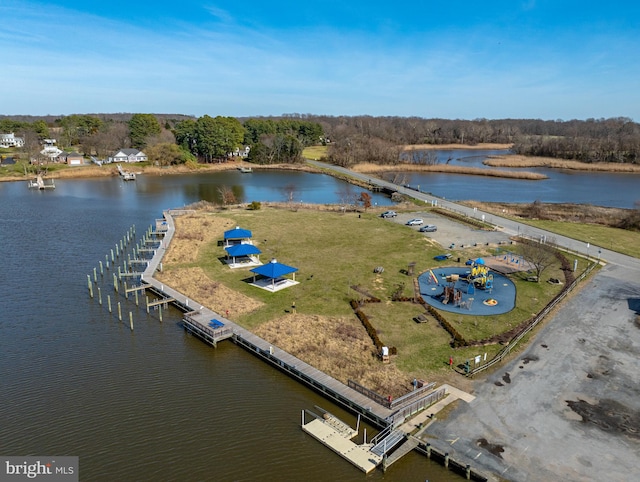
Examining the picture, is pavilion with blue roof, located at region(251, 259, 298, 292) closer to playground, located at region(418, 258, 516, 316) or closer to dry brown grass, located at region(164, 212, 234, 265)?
dry brown grass, located at region(164, 212, 234, 265)

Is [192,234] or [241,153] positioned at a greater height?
[241,153]

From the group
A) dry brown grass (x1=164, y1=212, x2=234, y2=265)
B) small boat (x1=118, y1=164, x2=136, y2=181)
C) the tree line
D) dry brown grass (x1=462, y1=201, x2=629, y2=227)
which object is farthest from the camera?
the tree line

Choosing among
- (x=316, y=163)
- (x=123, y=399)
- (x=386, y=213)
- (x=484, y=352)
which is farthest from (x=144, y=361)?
(x=316, y=163)

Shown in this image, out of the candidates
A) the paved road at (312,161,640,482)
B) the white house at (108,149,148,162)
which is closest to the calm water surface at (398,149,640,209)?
the paved road at (312,161,640,482)

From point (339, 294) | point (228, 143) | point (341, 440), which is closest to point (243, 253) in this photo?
point (339, 294)

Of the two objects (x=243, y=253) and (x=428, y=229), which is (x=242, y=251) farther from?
(x=428, y=229)
